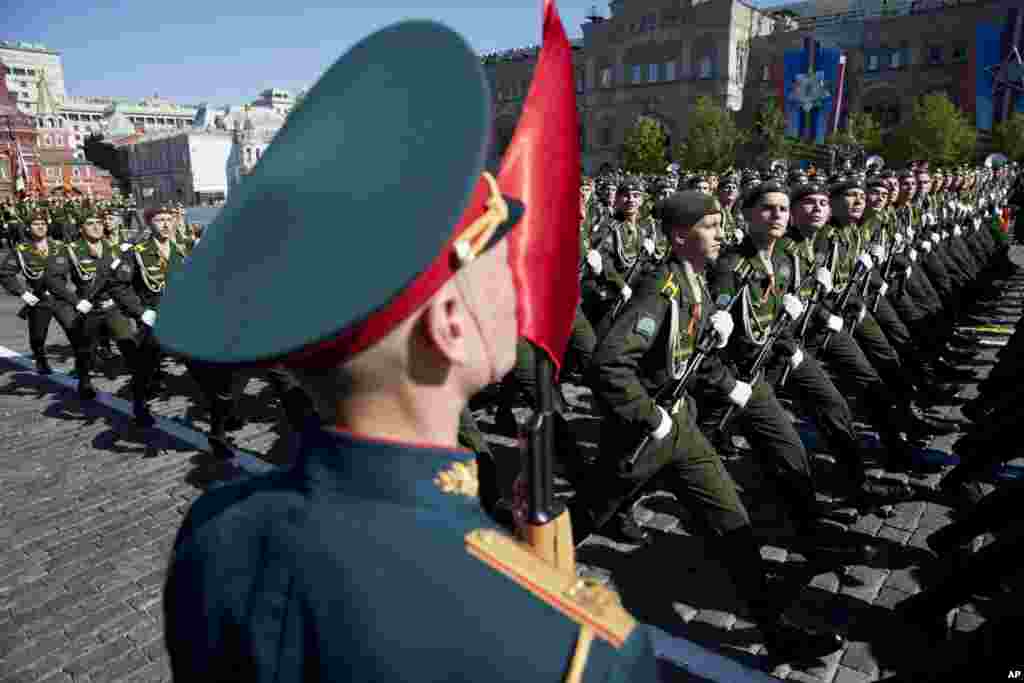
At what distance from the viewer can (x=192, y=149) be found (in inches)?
3159

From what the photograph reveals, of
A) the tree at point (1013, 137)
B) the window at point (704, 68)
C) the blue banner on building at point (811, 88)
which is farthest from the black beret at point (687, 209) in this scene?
the window at point (704, 68)

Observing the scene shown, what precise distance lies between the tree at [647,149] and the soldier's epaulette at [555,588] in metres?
52.7

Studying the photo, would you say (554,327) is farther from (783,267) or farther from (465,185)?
(783,267)

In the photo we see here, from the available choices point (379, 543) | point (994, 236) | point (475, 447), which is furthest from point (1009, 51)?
point (379, 543)

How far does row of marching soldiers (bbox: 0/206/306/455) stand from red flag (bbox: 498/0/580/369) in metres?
4.43

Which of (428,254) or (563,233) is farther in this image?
(563,233)

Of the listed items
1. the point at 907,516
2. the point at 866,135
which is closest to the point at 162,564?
the point at 907,516

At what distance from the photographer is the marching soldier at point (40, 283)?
334 inches

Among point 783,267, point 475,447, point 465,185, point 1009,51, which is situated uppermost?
point 1009,51

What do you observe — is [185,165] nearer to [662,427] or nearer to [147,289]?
[147,289]

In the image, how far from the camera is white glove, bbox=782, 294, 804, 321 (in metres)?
4.58

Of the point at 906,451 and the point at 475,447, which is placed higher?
the point at 475,447

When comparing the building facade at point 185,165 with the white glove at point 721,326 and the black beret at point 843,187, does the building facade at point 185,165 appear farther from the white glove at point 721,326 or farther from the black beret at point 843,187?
the white glove at point 721,326

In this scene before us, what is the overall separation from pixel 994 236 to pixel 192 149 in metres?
84.1
